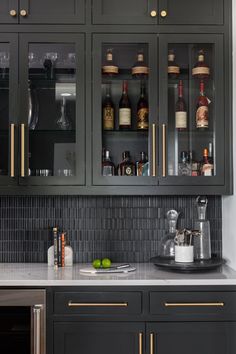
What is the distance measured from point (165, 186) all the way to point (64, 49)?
913mm

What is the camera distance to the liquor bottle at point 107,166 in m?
2.71

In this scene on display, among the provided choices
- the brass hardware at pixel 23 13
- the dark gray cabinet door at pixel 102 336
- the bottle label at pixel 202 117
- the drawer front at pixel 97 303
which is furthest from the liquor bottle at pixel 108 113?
the dark gray cabinet door at pixel 102 336

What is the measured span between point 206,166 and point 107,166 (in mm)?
534

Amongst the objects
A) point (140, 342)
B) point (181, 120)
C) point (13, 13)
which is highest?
point (13, 13)

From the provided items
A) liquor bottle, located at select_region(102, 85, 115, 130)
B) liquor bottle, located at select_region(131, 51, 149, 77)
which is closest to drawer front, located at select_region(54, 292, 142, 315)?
liquor bottle, located at select_region(102, 85, 115, 130)

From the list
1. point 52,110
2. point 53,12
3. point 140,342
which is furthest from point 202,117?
point 140,342

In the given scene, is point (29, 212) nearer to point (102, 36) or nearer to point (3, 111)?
point (3, 111)

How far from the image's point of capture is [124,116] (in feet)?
9.11

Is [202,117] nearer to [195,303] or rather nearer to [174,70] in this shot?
[174,70]

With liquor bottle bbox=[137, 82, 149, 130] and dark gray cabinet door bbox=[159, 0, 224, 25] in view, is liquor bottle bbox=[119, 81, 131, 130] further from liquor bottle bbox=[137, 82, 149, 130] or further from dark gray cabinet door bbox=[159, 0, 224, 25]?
dark gray cabinet door bbox=[159, 0, 224, 25]

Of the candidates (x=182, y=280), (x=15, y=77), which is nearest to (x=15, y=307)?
(x=182, y=280)

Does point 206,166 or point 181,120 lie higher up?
point 181,120

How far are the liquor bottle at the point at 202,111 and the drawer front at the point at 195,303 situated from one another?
2.96 feet

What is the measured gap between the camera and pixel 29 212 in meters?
2.99
